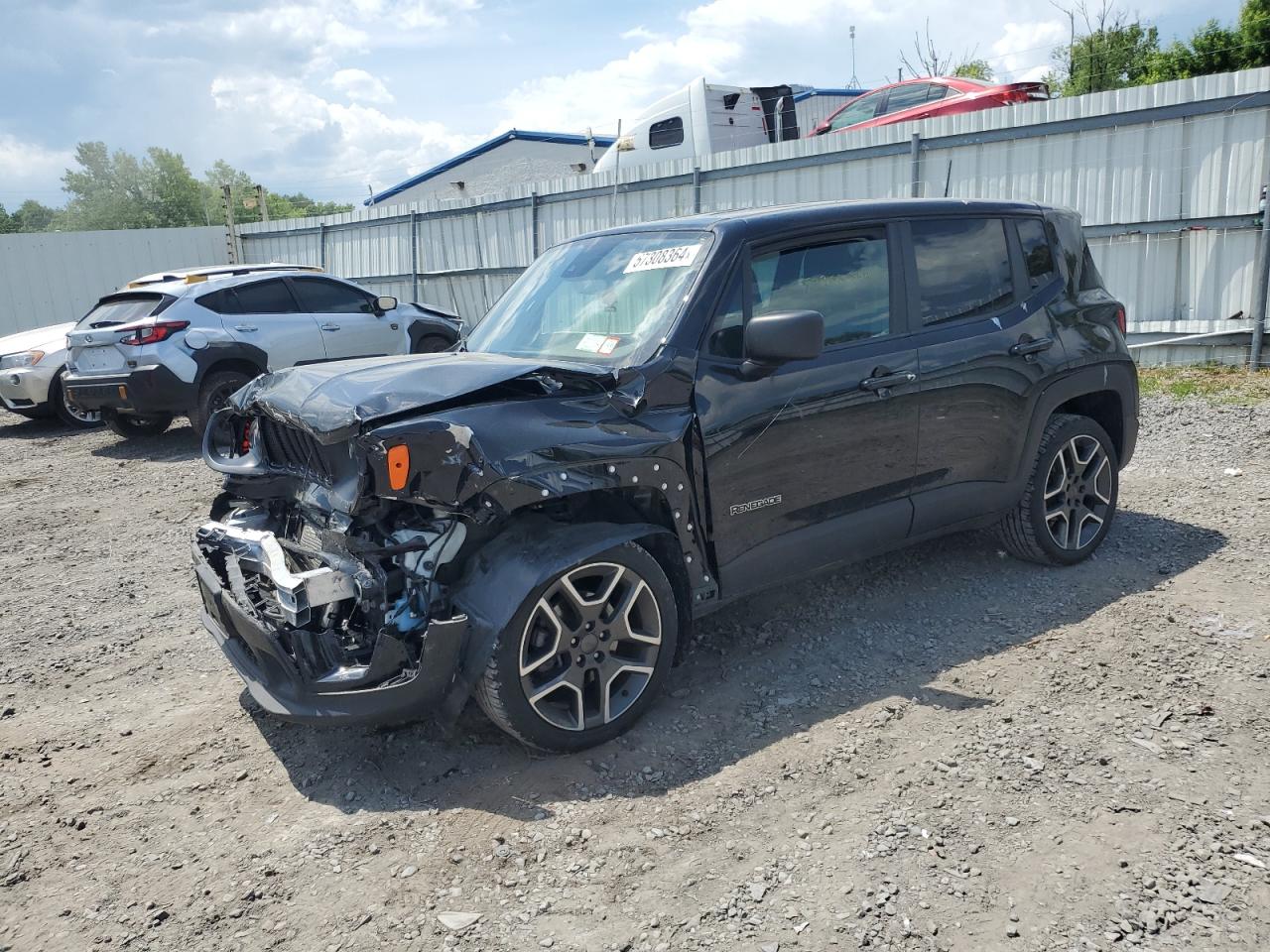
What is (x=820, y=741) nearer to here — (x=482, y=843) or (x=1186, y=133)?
(x=482, y=843)

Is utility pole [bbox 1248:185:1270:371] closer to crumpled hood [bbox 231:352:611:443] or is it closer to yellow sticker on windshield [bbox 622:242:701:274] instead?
yellow sticker on windshield [bbox 622:242:701:274]

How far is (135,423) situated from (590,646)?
934cm

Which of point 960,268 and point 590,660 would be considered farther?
point 960,268

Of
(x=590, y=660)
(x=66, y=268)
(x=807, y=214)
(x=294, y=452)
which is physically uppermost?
(x=66, y=268)

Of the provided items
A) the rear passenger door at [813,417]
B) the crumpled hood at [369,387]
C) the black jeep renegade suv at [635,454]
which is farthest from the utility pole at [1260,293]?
the crumpled hood at [369,387]

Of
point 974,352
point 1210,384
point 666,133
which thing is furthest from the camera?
point 666,133

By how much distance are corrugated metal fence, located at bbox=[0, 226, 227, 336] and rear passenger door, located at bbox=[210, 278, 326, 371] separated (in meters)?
10.0

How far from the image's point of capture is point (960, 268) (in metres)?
4.57

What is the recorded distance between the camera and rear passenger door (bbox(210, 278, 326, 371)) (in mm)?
10000

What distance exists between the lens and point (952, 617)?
4559 millimetres

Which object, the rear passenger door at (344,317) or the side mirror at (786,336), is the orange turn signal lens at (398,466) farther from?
the rear passenger door at (344,317)

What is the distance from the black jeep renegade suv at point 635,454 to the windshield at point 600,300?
14 mm

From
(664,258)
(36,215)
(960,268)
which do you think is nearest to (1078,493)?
(960,268)

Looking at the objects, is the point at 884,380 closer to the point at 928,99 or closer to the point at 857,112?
the point at 928,99
